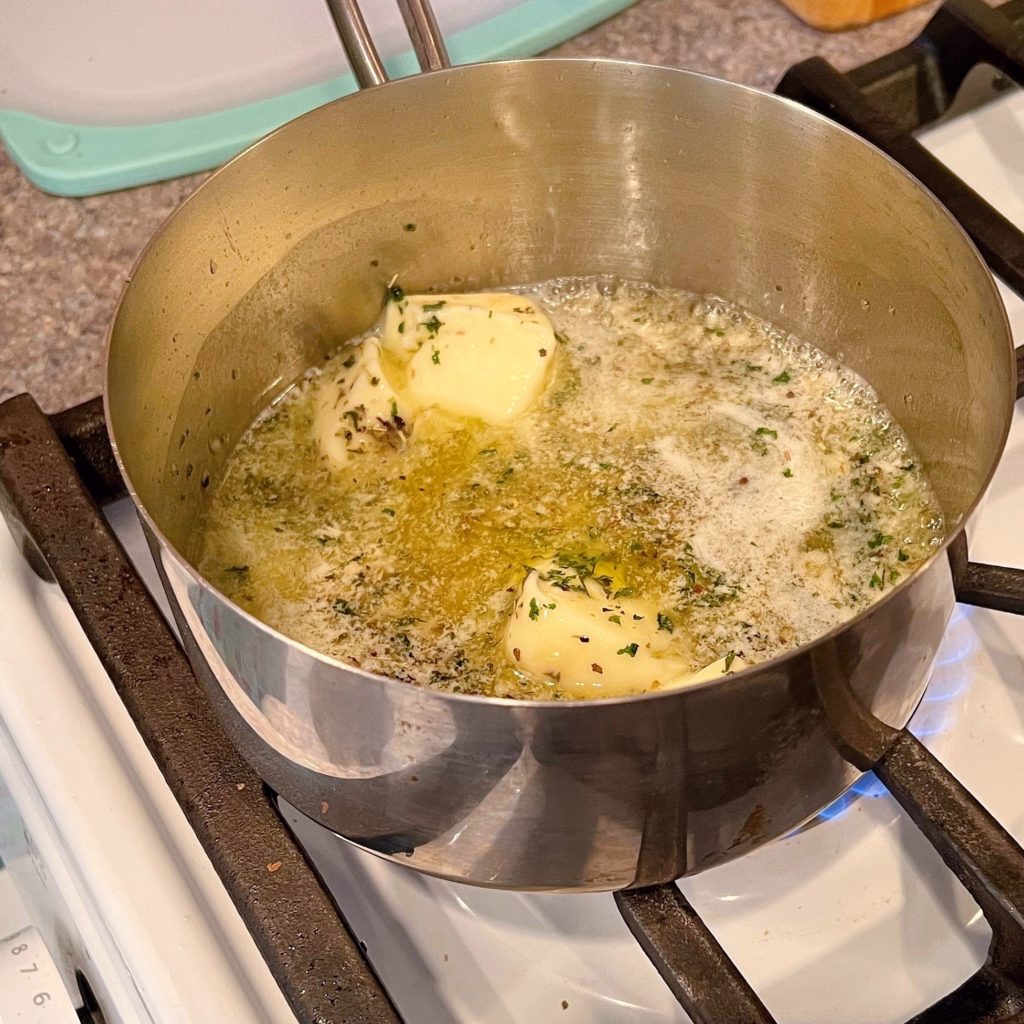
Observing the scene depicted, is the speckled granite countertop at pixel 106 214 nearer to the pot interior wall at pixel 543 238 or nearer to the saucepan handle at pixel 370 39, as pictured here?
the pot interior wall at pixel 543 238

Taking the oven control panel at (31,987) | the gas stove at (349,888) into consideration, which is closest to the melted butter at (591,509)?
the gas stove at (349,888)

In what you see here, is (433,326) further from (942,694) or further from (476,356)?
(942,694)

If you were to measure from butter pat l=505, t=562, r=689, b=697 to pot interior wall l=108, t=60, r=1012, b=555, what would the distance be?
0.70 ft

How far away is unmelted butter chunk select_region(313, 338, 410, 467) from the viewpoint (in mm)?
867

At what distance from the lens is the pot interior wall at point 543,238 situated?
30.3 inches

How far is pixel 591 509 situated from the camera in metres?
0.84

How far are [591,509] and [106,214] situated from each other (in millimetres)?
526

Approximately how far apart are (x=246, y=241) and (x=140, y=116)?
0.37 metres

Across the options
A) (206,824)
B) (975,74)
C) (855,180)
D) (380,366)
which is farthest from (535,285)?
(206,824)

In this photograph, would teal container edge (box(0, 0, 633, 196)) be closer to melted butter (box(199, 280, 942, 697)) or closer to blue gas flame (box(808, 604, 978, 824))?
melted butter (box(199, 280, 942, 697))

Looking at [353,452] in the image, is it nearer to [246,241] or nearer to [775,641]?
[246,241]

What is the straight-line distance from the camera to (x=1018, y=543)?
31.1 inches

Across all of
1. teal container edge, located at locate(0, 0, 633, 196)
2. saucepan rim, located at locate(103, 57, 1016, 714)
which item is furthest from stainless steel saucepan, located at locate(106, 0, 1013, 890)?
teal container edge, located at locate(0, 0, 633, 196)

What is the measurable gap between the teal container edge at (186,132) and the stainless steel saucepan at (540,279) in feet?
0.83
